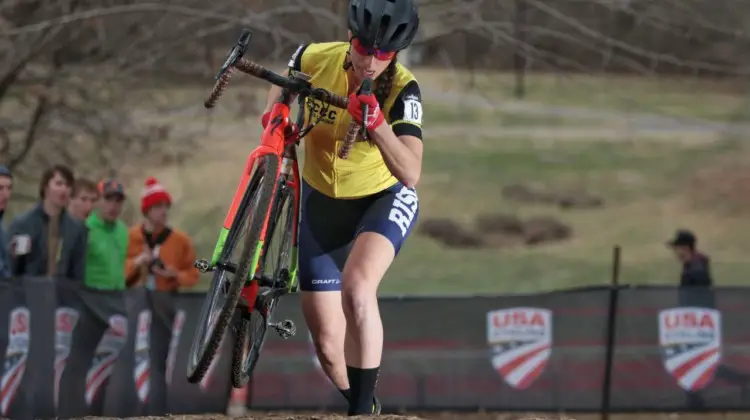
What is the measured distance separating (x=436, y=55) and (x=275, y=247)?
1323 centimetres

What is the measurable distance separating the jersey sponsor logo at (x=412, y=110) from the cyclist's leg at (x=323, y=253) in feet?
2.38

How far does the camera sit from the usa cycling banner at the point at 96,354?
33.6 ft

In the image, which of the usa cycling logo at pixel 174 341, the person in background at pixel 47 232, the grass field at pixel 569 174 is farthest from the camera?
the grass field at pixel 569 174

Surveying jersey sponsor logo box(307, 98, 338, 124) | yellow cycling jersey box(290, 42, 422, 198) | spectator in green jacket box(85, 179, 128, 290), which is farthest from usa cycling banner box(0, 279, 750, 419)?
jersey sponsor logo box(307, 98, 338, 124)

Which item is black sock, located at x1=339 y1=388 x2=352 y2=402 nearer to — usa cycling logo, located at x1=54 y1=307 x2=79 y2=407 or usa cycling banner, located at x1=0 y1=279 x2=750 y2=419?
usa cycling logo, located at x1=54 y1=307 x2=79 y2=407

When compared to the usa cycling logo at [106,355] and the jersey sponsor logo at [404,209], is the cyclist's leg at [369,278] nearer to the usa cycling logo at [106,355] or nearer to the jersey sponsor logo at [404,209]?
the jersey sponsor logo at [404,209]

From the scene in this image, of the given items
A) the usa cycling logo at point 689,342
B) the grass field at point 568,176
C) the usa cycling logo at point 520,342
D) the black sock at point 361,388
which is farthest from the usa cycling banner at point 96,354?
the grass field at point 568,176

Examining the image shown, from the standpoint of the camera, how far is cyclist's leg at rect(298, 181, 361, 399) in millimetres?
7609

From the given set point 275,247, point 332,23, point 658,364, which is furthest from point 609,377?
point 332,23

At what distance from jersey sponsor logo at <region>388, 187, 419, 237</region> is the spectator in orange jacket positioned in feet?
14.4

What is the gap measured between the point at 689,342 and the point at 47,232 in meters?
5.41

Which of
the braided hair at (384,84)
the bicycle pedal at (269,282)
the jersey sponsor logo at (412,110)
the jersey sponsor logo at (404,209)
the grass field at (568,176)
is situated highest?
the grass field at (568,176)

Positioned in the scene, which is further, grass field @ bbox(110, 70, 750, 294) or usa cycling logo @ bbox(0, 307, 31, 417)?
grass field @ bbox(110, 70, 750, 294)

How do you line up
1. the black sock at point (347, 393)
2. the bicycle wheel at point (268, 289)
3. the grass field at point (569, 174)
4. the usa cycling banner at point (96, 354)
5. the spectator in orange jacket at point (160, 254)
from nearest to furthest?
1. the bicycle wheel at point (268, 289)
2. the black sock at point (347, 393)
3. the usa cycling banner at point (96, 354)
4. the spectator in orange jacket at point (160, 254)
5. the grass field at point (569, 174)
